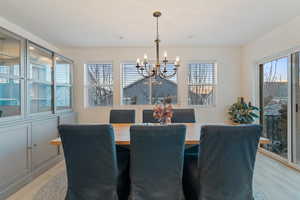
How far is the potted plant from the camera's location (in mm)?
3990

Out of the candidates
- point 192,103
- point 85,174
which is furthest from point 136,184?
point 192,103

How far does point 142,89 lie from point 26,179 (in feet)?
9.74

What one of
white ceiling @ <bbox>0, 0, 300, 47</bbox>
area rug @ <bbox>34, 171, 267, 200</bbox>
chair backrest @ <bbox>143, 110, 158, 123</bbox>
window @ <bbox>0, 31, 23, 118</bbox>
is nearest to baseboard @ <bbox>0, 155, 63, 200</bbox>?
area rug @ <bbox>34, 171, 267, 200</bbox>

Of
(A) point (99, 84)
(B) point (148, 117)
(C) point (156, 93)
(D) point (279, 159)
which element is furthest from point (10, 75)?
(D) point (279, 159)

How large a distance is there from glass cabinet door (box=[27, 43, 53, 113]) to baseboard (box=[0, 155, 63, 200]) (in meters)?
0.94

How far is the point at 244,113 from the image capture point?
4012 mm

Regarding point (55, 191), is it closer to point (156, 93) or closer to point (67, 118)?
point (67, 118)

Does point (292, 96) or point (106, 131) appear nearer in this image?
point (106, 131)

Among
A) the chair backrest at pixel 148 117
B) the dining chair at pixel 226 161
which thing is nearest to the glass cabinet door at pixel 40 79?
the chair backrest at pixel 148 117

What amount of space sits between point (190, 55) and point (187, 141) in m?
3.12

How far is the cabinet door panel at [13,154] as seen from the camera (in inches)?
89.5

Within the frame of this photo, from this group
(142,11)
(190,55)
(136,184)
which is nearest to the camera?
(136,184)

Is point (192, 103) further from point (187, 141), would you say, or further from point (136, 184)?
point (136, 184)

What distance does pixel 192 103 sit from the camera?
4.61 m
